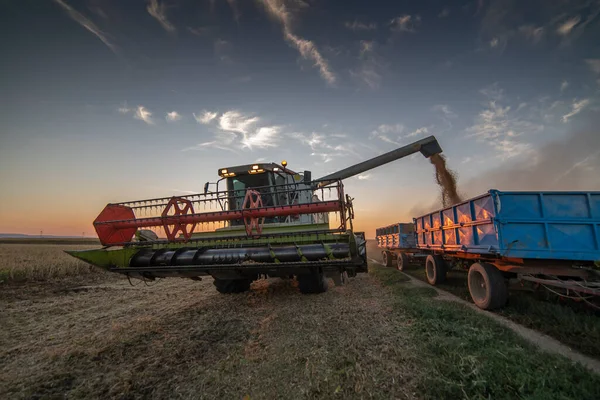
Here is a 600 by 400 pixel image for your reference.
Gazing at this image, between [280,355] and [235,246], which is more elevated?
[235,246]

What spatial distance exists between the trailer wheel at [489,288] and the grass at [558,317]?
20 centimetres

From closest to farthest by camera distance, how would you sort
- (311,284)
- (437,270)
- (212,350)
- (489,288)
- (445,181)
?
(212,350) < (489,288) < (311,284) < (437,270) < (445,181)

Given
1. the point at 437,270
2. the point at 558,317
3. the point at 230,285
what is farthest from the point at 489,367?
the point at 437,270

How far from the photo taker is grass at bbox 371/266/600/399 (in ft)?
7.75

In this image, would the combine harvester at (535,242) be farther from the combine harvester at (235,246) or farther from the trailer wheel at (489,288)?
the combine harvester at (235,246)

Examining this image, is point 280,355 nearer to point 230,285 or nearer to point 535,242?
point 230,285

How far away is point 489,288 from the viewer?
17.4ft

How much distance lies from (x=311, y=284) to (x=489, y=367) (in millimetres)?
3827

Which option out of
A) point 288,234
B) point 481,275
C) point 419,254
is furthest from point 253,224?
Result: point 419,254

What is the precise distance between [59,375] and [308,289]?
14.3ft

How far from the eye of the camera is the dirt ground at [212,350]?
8.67ft

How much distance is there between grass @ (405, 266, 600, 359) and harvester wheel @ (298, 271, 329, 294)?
3.54 metres

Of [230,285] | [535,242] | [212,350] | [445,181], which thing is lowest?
[212,350]

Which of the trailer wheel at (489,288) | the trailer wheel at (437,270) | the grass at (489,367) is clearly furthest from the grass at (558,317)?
the trailer wheel at (437,270)
